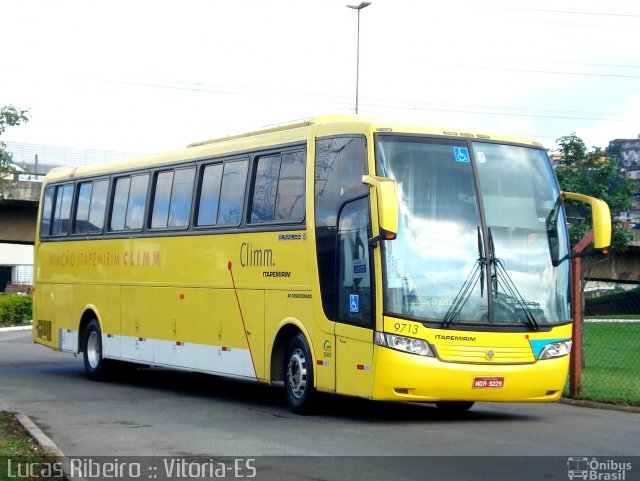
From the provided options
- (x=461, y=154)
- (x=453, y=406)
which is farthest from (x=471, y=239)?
(x=453, y=406)

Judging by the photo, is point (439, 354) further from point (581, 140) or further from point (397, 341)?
point (581, 140)

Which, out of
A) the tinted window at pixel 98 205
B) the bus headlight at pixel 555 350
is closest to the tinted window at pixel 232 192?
the tinted window at pixel 98 205

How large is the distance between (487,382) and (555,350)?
110 centimetres

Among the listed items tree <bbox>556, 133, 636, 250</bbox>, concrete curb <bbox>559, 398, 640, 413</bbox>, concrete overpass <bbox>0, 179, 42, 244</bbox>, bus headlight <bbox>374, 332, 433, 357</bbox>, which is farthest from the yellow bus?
concrete overpass <bbox>0, 179, 42, 244</bbox>

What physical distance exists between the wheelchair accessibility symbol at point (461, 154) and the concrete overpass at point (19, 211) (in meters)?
35.3

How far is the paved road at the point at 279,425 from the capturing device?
37.5 ft

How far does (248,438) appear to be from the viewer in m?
12.3

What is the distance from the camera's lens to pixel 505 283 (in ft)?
44.9

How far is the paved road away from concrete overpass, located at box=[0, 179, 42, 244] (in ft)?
93.2

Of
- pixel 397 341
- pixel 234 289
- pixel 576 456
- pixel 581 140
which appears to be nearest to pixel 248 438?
pixel 397 341

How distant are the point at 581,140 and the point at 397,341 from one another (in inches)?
582

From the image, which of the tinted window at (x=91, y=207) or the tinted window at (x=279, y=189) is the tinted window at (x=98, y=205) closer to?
the tinted window at (x=91, y=207)

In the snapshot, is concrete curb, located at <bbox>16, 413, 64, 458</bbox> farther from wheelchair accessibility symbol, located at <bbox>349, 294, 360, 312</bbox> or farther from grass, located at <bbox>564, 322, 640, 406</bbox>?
grass, located at <bbox>564, 322, 640, 406</bbox>

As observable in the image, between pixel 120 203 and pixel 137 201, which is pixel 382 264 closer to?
pixel 137 201
